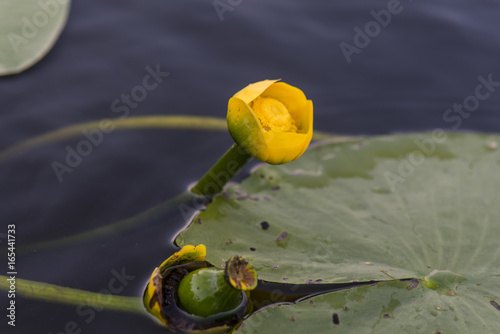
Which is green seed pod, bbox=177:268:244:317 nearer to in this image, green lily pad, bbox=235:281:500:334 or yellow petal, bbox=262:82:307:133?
green lily pad, bbox=235:281:500:334

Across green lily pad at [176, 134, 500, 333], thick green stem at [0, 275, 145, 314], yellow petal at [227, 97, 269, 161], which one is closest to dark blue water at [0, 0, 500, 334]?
thick green stem at [0, 275, 145, 314]

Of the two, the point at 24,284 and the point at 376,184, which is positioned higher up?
the point at 376,184

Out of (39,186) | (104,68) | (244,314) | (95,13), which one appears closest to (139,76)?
(104,68)

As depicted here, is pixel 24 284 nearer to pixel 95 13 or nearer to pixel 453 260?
pixel 453 260

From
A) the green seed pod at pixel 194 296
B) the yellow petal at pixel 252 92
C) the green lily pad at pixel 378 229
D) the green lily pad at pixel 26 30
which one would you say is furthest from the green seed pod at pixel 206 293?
the green lily pad at pixel 26 30

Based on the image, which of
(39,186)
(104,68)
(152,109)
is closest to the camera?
(39,186)
